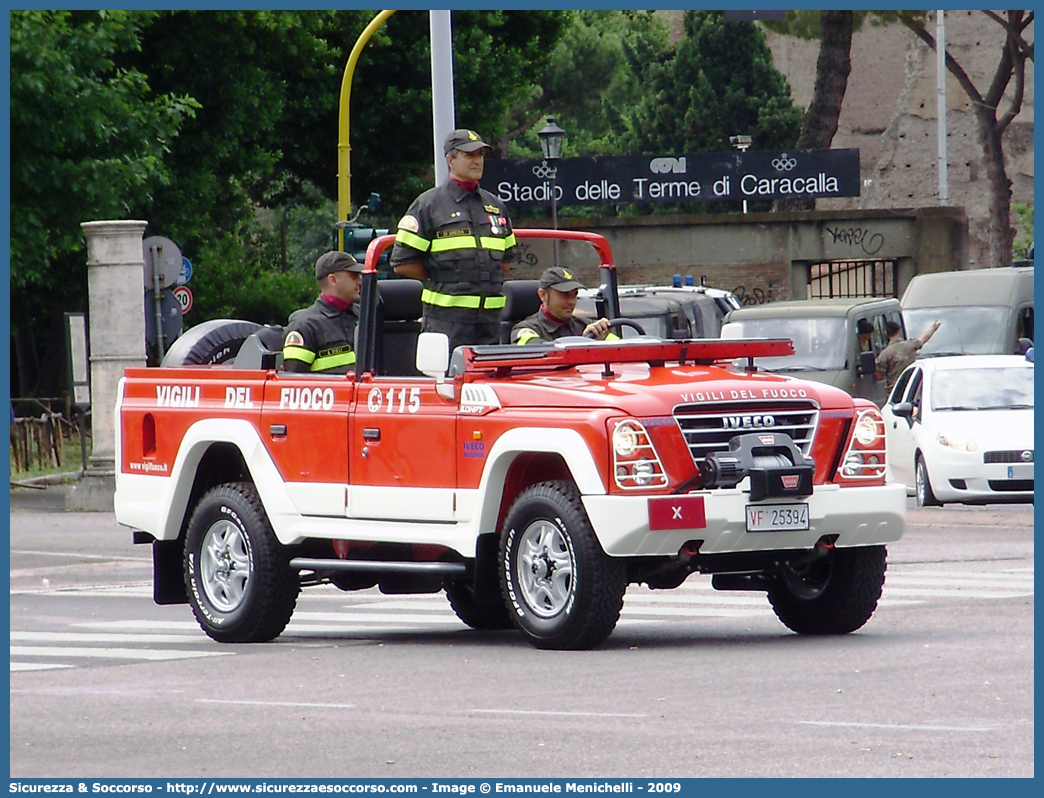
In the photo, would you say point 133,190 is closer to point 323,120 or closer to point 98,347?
point 98,347

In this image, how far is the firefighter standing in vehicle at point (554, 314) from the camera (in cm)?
1236

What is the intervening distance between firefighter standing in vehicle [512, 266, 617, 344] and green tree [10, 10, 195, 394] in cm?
1441

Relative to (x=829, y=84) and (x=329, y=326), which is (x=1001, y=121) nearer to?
(x=829, y=84)

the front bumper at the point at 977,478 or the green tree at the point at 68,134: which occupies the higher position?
the green tree at the point at 68,134

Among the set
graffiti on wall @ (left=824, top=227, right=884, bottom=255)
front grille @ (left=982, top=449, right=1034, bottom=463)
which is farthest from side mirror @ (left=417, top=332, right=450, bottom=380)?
graffiti on wall @ (left=824, top=227, right=884, bottom=255)

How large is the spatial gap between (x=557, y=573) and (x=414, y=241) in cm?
203

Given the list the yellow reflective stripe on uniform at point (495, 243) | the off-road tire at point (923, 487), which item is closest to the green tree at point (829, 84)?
the off-road tire at point (923, 487)

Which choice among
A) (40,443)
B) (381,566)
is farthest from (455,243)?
(40,443)

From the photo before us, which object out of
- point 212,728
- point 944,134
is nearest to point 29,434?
point 212,728

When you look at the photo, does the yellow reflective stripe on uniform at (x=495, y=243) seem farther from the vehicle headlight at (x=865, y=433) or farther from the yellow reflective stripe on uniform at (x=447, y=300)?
the vehicle headlight at (x=865, y=433)

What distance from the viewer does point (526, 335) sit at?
1226cm

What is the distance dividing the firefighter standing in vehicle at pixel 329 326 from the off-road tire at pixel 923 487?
447 inches

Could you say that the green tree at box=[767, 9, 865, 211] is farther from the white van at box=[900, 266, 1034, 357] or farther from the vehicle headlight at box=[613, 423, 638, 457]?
the vehicle headlight at box=[613, 423, 638, 457]

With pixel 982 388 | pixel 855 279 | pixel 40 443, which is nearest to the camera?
pixel 982 388
